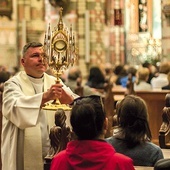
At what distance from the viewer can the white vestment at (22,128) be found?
5758mm

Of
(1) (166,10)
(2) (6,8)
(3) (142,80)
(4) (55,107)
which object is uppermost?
(2) (6,8)

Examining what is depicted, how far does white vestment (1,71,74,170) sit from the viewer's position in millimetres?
5758

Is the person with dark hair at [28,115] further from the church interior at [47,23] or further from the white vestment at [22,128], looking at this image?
the church interior at [47,23]

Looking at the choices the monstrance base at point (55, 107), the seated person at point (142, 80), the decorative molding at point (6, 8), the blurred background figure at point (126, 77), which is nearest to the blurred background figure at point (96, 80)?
the blurred background figure at point (126, 77)

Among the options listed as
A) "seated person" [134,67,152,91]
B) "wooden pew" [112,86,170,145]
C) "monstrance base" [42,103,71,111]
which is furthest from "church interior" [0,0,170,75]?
"monstrance base" [42,103,71,111]

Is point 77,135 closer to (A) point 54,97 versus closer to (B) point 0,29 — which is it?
(A) point 54,97

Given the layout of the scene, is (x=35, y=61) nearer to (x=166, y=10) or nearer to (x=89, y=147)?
(x=89, y=147)

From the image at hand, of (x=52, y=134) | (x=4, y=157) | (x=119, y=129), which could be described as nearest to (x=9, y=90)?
(x=4, y=157)

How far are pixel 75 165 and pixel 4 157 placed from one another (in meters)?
2.32

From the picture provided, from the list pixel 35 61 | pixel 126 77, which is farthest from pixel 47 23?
pixel 35 61

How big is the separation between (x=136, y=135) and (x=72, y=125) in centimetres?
73

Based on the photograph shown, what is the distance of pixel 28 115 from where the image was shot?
18.8 feet

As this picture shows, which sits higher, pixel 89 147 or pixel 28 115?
pixel 28 115

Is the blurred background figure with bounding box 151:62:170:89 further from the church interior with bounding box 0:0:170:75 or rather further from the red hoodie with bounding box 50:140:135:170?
the red hoodie with bounding box 50:140:135:170
